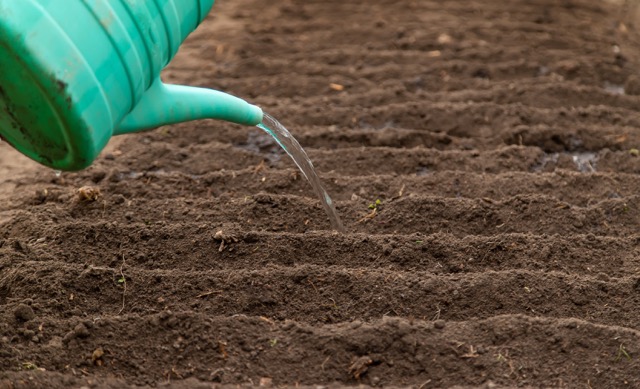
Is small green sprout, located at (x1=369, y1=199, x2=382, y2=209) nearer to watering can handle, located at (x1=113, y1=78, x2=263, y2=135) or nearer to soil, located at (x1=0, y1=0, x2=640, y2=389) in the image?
soil, located at (x1=0, y1=0, x2=640, y2=389)

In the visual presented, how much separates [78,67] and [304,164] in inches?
53.0

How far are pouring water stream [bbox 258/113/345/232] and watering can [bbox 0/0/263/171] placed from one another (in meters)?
0.75

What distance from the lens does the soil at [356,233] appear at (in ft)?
8.48

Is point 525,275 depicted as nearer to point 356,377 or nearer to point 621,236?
point 621,236

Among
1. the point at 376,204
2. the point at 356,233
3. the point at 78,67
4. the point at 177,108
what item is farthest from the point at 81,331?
the point at 376,204

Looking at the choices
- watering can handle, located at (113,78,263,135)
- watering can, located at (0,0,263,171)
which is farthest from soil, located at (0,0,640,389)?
watering can, located at (0,0,263,171)

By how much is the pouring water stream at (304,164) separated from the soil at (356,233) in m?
0.09

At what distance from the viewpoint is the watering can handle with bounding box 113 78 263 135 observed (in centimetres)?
252

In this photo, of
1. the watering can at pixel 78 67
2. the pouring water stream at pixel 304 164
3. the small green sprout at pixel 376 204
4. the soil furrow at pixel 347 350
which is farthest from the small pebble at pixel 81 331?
the small green sprout at pixel 376 204

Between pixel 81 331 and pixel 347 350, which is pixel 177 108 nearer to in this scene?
pixel 81 331

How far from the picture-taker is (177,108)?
103 inches

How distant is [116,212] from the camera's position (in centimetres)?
338

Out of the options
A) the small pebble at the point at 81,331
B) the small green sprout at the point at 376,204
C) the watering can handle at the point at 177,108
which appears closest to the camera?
the watering can handle at the point at 177,108

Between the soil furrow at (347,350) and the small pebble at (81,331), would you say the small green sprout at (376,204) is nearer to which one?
the soil furrow at (347,350)
